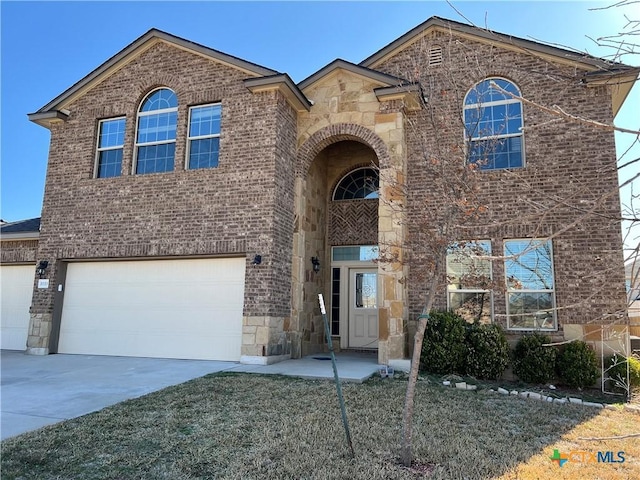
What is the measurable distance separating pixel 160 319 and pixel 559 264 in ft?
29.6

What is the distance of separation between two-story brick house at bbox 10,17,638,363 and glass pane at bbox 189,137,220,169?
0.12ft

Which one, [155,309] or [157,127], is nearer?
[155,309]

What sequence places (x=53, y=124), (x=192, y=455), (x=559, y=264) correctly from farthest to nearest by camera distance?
(x=53, y=124) < (x=559, y=264) < (x=192, y=455)

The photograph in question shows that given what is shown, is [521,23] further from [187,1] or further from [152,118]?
[152,118]

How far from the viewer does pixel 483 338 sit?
9.02 meters

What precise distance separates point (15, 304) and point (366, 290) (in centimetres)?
1003

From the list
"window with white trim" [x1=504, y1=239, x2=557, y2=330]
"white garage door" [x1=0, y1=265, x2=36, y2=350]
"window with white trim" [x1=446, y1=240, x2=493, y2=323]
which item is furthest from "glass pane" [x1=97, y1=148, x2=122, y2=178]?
"window with white trim" [x1=504, y1=239, x2=557, y2=330]

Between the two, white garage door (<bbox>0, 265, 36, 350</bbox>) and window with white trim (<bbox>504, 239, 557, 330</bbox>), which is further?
white garage door (<bbox>0, 265, 36, 350</bbox>)

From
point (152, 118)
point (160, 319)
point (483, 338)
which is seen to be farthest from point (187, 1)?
point (483, 338)

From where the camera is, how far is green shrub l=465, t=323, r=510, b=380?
8.94 m

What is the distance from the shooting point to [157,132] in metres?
11.8

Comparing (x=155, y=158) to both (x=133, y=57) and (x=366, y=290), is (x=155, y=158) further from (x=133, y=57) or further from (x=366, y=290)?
(x=366, y=290)

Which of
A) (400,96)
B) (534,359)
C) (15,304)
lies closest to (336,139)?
(400,96)

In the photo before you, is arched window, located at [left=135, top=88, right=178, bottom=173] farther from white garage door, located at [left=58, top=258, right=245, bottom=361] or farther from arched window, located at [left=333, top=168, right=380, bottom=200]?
arched window, located at [left=333, top=168, right=380, bottom=200]
